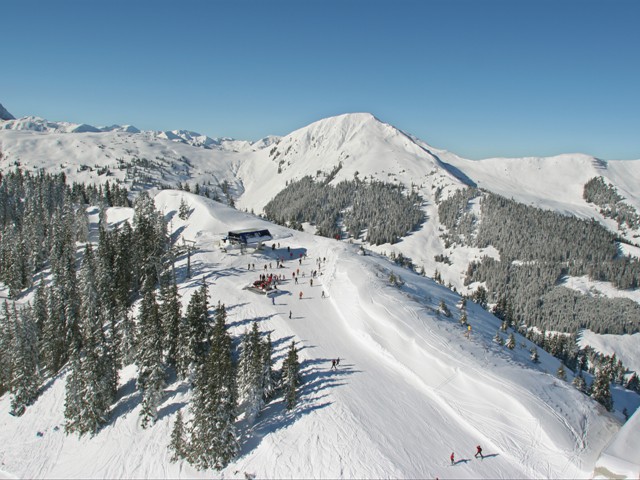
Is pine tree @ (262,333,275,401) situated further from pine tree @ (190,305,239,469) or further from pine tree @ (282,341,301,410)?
pine tree @ (190,305,239,469)

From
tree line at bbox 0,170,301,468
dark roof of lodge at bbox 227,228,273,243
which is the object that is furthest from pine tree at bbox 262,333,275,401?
dark roof of lodge at bbox 227,228,273,243

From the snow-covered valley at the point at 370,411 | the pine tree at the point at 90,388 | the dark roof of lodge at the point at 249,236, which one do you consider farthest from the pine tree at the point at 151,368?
the dark roof of lodge at the point at 249,236

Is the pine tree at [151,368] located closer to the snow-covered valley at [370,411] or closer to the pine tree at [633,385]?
the snow-covered valley at [370,411]

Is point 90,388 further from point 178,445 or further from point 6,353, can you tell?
point 6,353

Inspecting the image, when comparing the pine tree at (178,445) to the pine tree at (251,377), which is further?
the pine tree at (251,377)

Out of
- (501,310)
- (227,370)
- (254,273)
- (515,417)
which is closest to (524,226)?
(501,310)

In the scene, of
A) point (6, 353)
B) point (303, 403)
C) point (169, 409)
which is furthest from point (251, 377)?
point (6, 353)

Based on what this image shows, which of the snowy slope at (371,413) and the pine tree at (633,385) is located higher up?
the snowy slope at (371,413)
